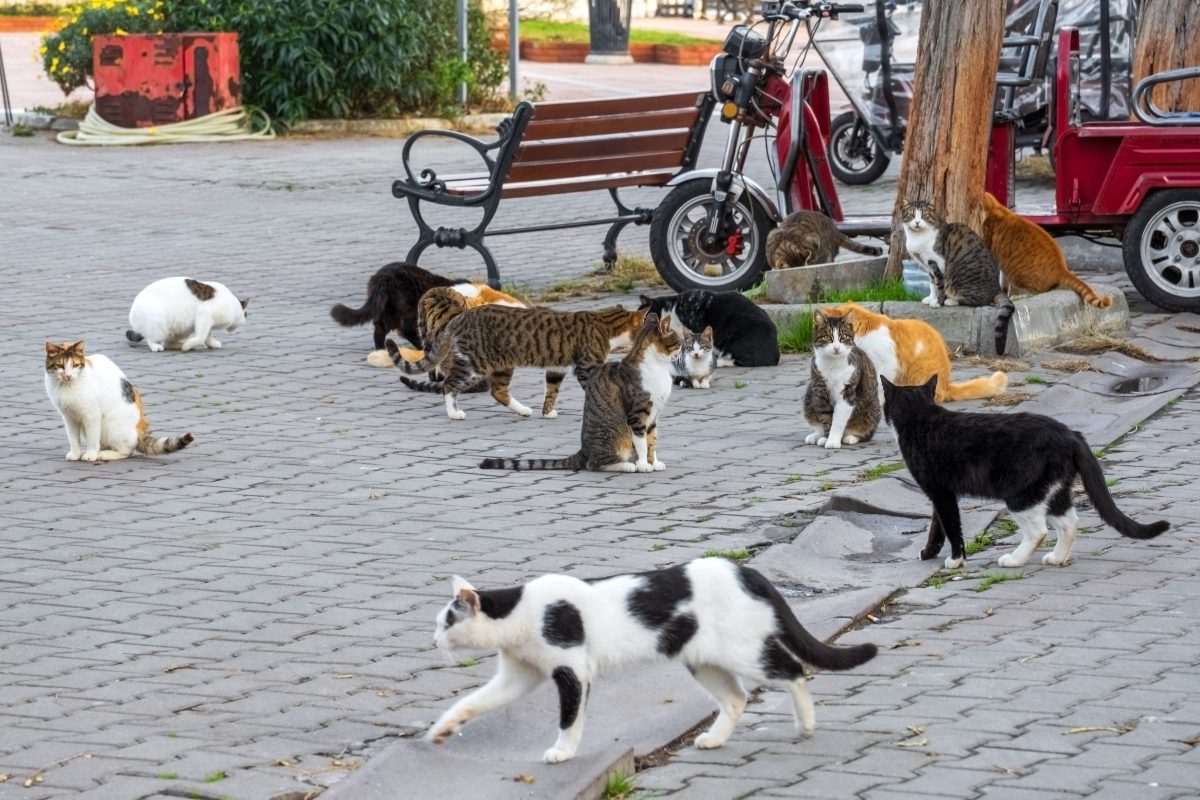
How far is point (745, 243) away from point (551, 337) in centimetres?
335

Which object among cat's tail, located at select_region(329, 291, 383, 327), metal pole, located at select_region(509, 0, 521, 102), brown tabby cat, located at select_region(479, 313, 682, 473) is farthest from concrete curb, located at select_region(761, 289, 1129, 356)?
metal pole, located at select_region(509, 0, 521, 102)

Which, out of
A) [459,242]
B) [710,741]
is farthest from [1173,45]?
[710,741]

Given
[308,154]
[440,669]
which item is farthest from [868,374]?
[308,154]

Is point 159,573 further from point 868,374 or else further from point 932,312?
point 932,312

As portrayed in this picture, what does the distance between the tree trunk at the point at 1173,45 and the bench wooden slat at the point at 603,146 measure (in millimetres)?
3935

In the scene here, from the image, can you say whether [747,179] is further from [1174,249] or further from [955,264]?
[1174,249]

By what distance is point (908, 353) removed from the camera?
27.4ft

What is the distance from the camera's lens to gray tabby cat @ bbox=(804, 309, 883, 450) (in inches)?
310

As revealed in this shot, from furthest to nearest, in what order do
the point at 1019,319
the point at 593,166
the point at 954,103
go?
1. the point at 593,166
2. the point at 954,103
3. the point at 1019,319

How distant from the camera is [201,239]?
1401 centimetres

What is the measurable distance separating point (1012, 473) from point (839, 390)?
1941mm

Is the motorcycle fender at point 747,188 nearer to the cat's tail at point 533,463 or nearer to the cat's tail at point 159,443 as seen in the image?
the cat's tail at point 533,463

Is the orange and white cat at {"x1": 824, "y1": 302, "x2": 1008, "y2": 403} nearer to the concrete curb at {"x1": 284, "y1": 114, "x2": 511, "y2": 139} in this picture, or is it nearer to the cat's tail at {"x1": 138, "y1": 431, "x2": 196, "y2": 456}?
the cat's tail at {"x1": 138, "y1": 431, "x2": 196, "y2": 456}

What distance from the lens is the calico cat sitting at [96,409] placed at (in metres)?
7.54
